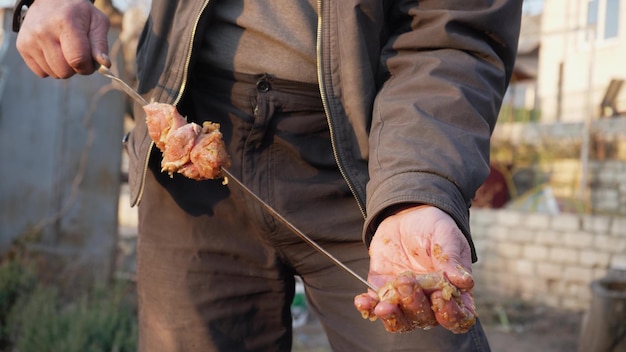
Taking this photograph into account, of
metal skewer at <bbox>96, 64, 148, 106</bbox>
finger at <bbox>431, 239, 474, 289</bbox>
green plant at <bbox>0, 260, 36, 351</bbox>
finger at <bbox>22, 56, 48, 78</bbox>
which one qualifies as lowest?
green plant at <bbox>0, 260, 36, 351</bbox>

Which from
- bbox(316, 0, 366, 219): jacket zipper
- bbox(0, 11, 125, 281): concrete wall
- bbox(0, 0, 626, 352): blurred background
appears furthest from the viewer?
bbox(0, 11, 125, 281): concrete wall

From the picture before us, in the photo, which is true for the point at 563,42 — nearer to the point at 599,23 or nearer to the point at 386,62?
the point at 599,23

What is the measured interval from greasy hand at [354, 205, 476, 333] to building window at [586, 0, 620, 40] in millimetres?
5658

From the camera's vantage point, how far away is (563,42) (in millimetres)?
8336

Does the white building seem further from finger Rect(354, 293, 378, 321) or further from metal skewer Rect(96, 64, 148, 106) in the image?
finger Rect(354, 293, 378, 321)

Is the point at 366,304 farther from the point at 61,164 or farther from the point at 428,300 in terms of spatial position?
the point at 61,164

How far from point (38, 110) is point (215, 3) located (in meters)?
4.32

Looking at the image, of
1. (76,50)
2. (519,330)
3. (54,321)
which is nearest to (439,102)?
(76,50)

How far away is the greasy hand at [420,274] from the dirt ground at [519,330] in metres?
4.01

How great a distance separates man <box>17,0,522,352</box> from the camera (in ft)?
5.62

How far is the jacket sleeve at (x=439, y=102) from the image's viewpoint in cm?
156

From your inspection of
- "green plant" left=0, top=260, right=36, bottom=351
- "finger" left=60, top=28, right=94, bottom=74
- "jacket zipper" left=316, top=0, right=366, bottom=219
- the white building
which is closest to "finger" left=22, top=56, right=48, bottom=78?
"finger" left=60, top=28, right=94, bottom=74

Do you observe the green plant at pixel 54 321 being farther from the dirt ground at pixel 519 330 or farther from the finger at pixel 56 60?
the finger at pixel 56 60

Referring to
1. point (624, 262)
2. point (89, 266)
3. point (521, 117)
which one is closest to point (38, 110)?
point (89, 266)
